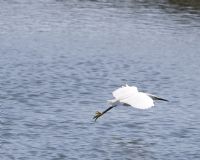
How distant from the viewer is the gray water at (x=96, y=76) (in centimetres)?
1986

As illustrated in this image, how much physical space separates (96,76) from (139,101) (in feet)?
32.6

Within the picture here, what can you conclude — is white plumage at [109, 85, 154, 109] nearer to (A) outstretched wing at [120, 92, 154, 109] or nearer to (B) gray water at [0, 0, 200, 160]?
(A) outstretched wing at [120, 92, 154, 109]

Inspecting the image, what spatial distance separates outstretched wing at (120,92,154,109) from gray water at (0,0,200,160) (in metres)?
1.21

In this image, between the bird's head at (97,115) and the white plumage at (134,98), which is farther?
the bird's head at (97,115)

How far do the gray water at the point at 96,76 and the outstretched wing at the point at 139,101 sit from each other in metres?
1.21

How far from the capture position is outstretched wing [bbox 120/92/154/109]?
711 inches

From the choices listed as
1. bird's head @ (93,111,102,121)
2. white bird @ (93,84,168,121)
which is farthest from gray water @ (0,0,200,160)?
white bird @ (93,84,168,121)

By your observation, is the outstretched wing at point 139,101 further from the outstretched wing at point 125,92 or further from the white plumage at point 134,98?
the outstretched wing at point 125,92

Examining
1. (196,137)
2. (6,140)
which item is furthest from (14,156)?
(196,137)

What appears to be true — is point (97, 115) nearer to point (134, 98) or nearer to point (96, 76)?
point (134, 98)

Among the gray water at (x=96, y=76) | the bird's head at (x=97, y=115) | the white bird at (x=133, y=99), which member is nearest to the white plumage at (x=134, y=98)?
the white bird at (x=133, y=99)

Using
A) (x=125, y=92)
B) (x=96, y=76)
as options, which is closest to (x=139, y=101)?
(x=125, y=92)

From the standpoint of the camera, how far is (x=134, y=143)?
65.6 ft

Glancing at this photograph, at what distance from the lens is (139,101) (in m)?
18.5
